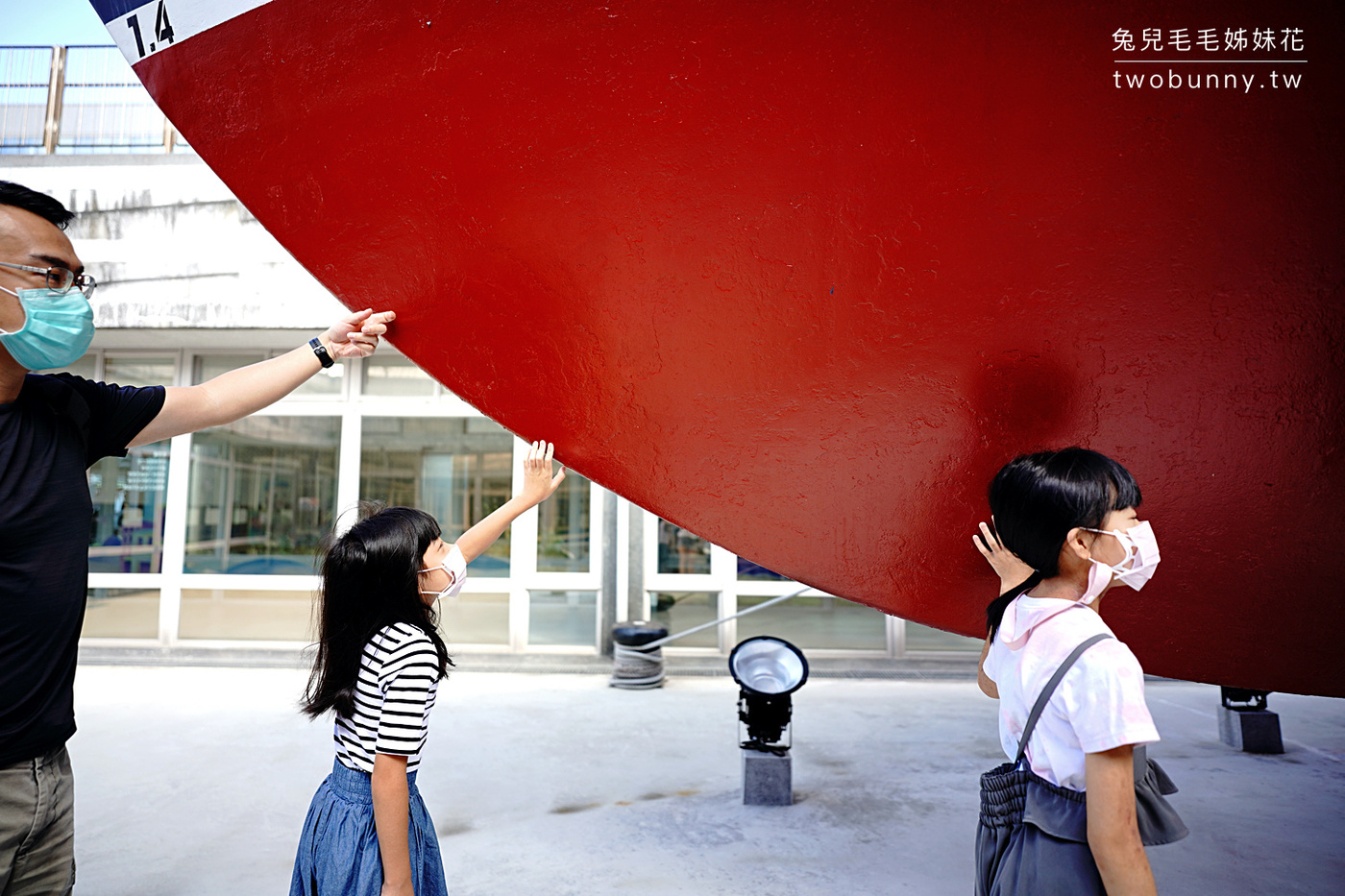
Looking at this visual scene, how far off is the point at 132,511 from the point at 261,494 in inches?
46.5

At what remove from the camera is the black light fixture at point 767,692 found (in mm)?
3682

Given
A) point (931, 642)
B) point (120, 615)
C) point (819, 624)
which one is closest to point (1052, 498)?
point (931, 642)

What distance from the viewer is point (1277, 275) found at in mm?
1431

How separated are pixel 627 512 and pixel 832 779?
3.52 meters

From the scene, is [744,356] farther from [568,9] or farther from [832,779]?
[832,779]

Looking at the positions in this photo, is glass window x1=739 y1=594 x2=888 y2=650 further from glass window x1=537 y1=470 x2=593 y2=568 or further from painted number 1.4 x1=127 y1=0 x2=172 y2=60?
painted number 1.4 x1=127 y1=0 x2=172 y2=60

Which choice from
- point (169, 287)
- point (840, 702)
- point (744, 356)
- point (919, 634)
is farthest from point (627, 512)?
point (744, 356)

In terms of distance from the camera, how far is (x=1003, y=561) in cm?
142

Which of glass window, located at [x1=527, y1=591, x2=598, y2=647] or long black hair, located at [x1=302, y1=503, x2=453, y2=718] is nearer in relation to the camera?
long black hair, located at [x1=302, y1=503, x2=453, y2=718]

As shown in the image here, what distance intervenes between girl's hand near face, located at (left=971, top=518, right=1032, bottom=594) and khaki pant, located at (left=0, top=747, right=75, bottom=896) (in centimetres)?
158

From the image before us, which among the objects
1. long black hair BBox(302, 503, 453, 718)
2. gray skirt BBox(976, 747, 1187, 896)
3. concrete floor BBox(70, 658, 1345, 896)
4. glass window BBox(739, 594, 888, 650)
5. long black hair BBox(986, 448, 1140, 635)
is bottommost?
concrete floor BBox(70, 658, 1345, 896)

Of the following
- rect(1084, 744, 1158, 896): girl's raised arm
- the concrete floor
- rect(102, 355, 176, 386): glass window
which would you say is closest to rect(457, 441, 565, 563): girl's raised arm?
rect(1084, 744, 1158, 896): girl's raised arm

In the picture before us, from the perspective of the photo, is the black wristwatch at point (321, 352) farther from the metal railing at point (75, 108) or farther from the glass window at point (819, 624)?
the metal railing at point (75, 108)

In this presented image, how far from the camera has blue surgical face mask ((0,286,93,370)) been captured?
1171 millimetres
